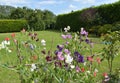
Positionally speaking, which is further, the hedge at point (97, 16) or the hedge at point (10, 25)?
the hedge at point (10, 25)

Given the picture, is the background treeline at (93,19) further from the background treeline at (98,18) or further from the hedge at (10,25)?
the hedge at (10,25)

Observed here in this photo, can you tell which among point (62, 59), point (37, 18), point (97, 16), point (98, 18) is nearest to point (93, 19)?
point (97, 16)

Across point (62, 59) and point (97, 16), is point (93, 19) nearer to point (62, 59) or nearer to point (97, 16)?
point (97, 16)

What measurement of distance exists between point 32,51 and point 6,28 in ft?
111

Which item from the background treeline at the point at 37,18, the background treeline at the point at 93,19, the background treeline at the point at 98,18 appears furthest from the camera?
the background treeline at the point at 37,18

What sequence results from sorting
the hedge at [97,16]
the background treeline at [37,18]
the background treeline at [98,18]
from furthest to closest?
the background treeline at [37,18]
the hedge at [97,16]
the background treeline at [98,18]

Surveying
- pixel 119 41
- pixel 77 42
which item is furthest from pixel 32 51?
pixel 119 41

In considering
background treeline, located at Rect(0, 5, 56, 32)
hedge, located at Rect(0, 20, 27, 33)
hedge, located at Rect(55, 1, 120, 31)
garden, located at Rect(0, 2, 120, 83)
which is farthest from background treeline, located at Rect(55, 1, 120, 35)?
garden, located at Rect(0, 2, 120, 83)

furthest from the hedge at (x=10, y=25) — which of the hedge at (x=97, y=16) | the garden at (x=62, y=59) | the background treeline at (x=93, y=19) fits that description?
the garden at (x=62, y=59)

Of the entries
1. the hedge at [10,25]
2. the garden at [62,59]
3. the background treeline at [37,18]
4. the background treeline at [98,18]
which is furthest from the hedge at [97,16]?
the garden at [62,59]

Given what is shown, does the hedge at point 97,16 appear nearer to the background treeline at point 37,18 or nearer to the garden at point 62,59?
the background treeline at point 37,18

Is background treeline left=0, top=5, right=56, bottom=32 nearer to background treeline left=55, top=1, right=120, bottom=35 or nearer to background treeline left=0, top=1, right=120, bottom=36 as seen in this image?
background treeline left=0, top=1, right=120, bottom=36

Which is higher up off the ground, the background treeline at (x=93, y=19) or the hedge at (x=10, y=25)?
the background treeline at (x=93, y=19)

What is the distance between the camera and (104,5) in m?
25.0
